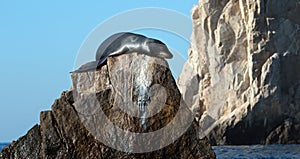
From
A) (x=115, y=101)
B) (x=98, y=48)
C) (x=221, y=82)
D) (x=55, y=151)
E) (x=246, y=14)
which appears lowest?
(x=55, y=151)

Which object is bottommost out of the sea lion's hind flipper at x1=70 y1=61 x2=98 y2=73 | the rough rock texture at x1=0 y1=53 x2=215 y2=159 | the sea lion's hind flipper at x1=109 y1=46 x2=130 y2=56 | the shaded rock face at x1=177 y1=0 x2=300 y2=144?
the rough rock texture at x1=0 y1=53 x2=215 y2=159

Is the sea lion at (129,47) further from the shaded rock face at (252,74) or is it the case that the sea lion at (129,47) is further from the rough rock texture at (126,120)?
A: the shaded rock face at (252,74)

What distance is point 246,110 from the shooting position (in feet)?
199

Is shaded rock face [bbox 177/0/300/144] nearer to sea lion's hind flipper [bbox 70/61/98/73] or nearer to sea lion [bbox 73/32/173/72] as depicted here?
sea lion [bbox 73/32/173/72]

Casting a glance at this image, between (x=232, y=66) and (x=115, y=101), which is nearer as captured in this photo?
(x=115, y=101)

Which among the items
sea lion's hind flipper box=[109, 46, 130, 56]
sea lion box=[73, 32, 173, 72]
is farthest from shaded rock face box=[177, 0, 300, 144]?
sea lion's hind flipper box=[109, 46, 130, 56]

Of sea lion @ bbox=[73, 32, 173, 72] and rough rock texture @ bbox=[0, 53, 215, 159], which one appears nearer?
rough rock texture @ bbox=[0, 53, 215, 159]

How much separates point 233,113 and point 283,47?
782 cm

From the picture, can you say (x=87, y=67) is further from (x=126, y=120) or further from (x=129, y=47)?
(x=126, y=120)

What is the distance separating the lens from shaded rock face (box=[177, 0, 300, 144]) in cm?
6062

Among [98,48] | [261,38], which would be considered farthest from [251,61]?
[98,48]

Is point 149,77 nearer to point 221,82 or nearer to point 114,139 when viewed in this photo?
point 114,139

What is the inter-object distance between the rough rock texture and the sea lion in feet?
0.85

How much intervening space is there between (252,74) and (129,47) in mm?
45430
